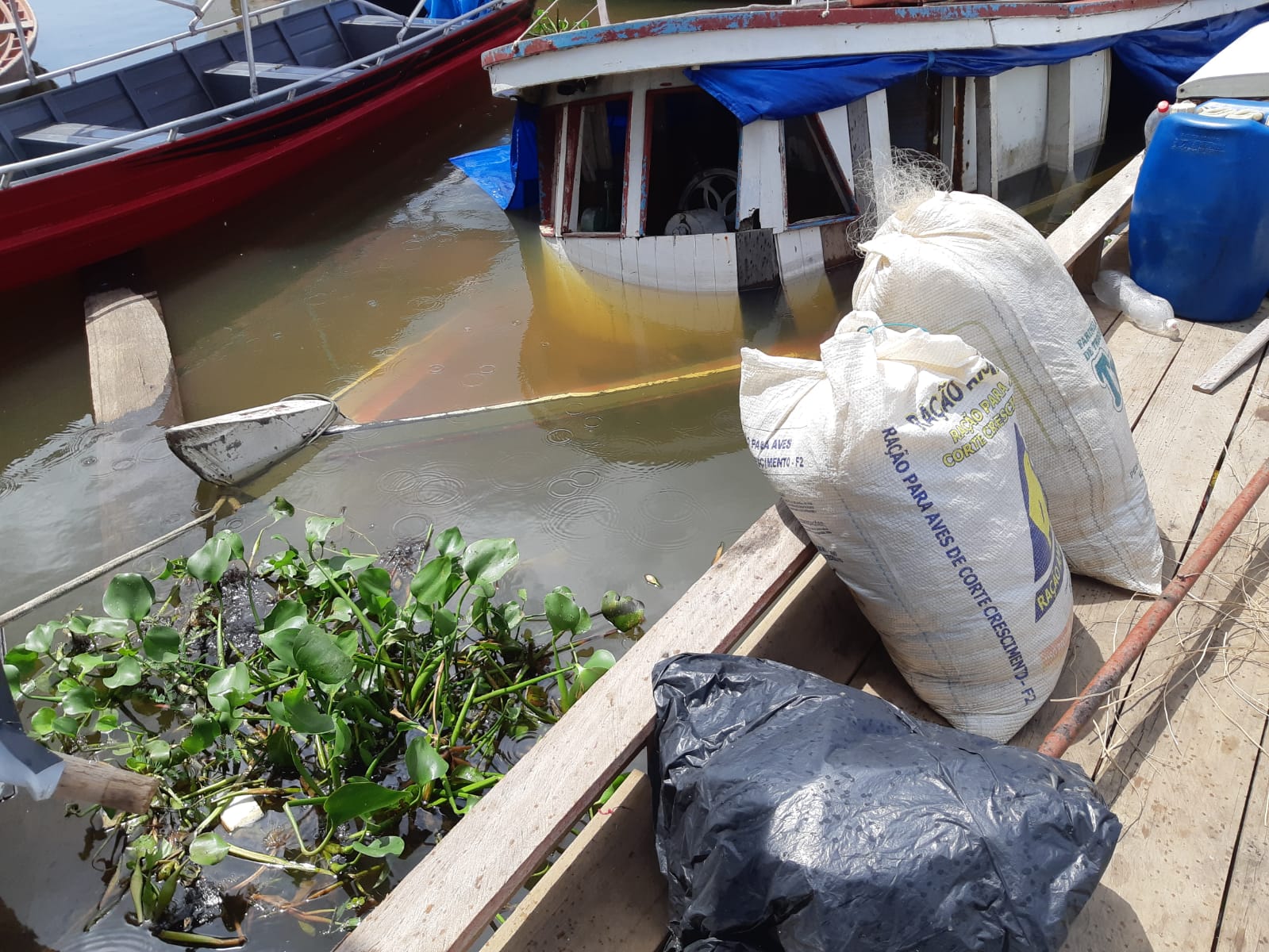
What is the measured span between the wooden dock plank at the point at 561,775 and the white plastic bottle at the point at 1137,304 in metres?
1.80

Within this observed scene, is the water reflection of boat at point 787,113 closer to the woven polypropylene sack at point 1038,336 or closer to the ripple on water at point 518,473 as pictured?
the ripple on water at point 518,473

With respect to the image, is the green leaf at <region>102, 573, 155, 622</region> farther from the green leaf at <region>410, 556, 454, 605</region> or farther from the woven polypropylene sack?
the woven polypropylene sack

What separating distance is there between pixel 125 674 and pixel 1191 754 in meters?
2.68

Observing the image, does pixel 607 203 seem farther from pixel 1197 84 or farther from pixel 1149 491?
pixel 1149 491

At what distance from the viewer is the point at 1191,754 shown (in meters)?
1.65

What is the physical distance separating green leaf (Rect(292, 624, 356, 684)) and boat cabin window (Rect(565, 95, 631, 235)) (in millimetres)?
4156

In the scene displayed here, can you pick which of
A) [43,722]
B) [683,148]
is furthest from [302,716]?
[683,148]

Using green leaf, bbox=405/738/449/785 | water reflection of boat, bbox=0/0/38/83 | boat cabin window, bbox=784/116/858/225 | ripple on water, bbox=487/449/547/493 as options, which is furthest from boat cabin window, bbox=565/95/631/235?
water reflection of boat, bbox=0/0/38/83

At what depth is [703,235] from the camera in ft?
17.0

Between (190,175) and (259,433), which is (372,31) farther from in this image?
(259,433)

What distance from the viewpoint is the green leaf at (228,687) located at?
2.36 metres

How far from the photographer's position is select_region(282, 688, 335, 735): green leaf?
2168 millimetres

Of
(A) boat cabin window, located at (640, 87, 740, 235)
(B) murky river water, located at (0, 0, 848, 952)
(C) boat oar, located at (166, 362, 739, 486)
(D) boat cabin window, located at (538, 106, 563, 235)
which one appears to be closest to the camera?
(B) murky river water, located at (0, 0, 848, 952)

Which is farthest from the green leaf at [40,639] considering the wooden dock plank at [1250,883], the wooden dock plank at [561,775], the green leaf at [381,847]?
the wooden dock plank at [1250,883]
